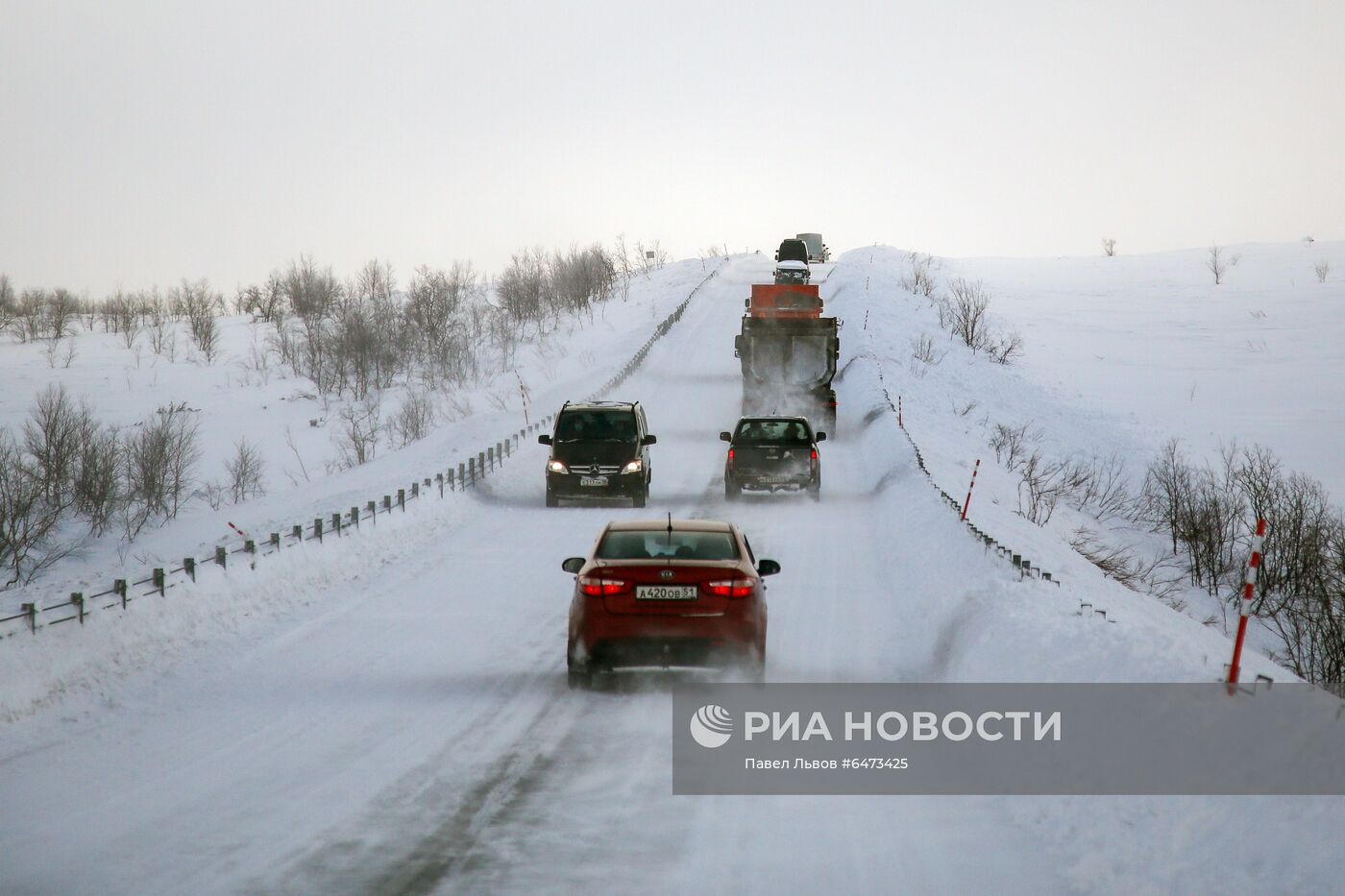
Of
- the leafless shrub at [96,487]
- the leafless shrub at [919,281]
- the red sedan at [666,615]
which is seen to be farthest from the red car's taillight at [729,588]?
the leafless shrub at [919,281]

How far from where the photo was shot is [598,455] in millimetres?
22750

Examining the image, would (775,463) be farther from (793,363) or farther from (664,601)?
(664,601)

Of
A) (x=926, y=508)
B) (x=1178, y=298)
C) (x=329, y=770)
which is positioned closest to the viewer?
(x=329, y=770)

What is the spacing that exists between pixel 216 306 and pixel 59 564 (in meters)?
99.8

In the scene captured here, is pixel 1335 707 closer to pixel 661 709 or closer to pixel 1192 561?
pixel 661 709

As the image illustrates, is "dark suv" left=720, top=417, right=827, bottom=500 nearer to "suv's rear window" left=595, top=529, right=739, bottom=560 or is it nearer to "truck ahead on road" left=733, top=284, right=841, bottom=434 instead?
"truck ahead on road" left=733, top=284, right=841, bottom=434

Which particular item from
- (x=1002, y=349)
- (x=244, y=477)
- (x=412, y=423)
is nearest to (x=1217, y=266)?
(x=1002, y=349)

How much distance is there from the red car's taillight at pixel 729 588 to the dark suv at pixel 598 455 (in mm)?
13296

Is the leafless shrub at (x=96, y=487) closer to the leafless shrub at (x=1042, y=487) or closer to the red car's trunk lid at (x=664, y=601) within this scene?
the leafless shrub at (x=1042, y=487)

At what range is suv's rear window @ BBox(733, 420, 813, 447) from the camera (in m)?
23.5

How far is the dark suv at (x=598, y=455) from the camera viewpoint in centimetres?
2273

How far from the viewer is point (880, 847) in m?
6.57

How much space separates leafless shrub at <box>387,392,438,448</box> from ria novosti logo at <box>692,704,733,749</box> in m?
52.6

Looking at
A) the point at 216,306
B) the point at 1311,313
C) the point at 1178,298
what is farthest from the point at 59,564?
the point at 216,306
